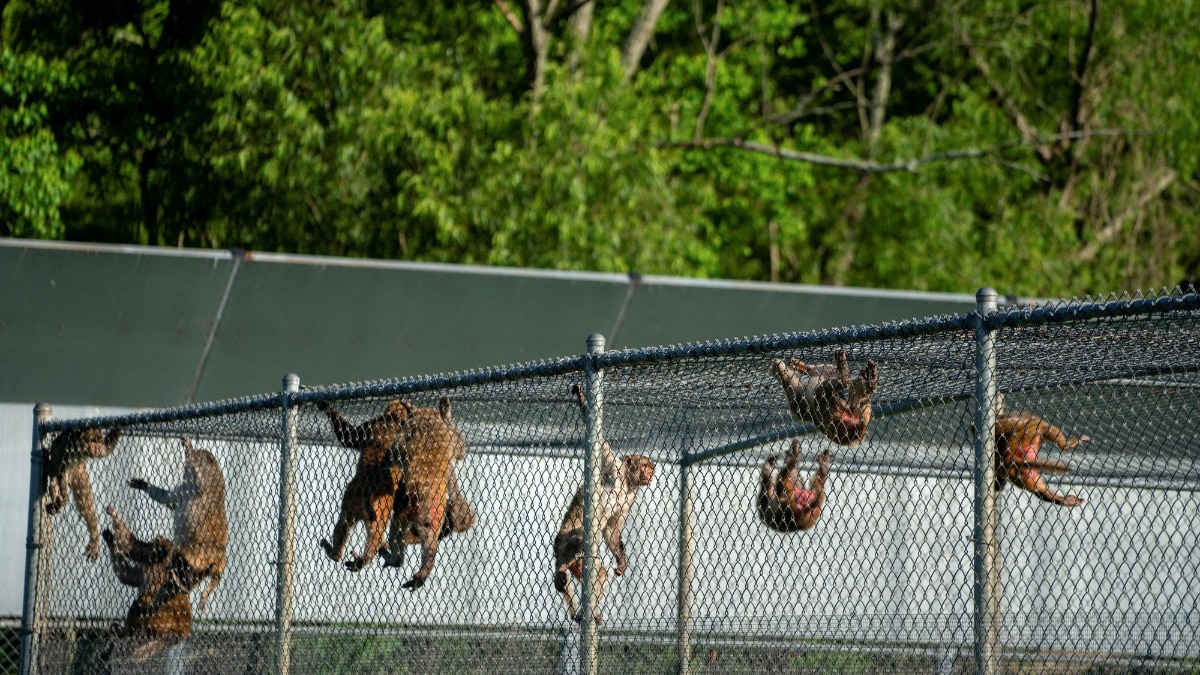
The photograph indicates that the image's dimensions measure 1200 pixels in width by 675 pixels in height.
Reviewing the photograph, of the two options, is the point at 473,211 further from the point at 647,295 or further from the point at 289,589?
the point at 289,589

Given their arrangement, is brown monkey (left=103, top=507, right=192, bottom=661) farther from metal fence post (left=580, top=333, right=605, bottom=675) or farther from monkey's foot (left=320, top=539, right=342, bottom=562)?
metal fence post (left=580, top=333, right=605, bottom=675)

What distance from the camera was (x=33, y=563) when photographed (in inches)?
269

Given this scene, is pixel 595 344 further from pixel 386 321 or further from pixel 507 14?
pixel 507 14

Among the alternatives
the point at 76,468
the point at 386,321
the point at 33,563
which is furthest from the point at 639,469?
the point at 386,321

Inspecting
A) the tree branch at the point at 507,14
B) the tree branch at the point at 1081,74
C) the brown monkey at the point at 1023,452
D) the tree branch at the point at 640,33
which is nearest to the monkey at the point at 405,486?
the brown monkey at the point at 1023,452

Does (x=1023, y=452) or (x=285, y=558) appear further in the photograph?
(x=285, y=558)

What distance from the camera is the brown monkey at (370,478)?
5.16 m

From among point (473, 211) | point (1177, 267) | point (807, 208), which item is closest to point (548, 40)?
point (473, 211)

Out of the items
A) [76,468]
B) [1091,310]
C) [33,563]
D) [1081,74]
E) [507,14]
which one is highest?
[1081,74]

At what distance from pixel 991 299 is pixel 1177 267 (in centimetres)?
2224

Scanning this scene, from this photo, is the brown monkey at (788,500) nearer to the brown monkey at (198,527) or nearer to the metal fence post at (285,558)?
the metal fence post at (285,558)

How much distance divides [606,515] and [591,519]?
422 millimetres

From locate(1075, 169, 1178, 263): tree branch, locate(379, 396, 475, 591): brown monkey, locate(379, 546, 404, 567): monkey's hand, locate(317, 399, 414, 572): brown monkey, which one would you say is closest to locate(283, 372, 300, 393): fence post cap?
locate(317, 399, 414, 572): brown monkey

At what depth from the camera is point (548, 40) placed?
59.5 feet
